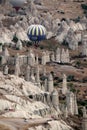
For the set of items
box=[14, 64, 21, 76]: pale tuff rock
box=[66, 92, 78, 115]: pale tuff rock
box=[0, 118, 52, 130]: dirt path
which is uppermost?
box=[0, 118, 52, 130]: dirt path

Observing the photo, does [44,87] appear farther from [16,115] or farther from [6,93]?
[16,115]

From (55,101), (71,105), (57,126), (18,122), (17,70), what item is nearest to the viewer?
(18,122)

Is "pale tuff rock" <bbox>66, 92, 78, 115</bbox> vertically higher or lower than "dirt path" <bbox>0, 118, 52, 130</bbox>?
lower

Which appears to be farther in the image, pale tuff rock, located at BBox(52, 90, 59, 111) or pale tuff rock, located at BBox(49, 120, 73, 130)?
pale tuff rock, located at BBox(52, 90, 59, 111)

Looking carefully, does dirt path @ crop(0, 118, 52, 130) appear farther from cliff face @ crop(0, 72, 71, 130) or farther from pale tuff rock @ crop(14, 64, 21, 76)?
pale tuff rock @ crop(14, 64, 21, 76)

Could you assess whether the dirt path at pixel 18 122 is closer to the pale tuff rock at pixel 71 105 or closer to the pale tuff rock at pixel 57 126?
the pale tuff rock at pixel 57 126

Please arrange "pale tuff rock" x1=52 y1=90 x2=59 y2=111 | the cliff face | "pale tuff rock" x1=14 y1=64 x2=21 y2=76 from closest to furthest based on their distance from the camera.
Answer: the cliff face, "pale tuff rock" x1=52 y1=90 x2=59 y2=111, "pale tuff rock" x1=14 y1=64 x2=21 y2=76

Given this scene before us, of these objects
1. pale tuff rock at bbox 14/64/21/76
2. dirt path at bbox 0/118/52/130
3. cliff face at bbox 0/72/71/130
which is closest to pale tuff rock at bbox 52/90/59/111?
cliff face at bbox 0/72/71/130

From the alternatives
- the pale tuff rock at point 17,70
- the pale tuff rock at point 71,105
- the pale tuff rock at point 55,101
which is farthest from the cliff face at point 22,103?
the pale tuff rock at point 17,70

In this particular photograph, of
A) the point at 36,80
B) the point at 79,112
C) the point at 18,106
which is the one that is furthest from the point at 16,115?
the point at 36,80

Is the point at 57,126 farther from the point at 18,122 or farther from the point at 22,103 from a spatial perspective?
the point at 22,103

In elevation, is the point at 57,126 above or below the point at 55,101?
below

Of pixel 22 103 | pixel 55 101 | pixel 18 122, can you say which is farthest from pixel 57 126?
pixel 55 101
